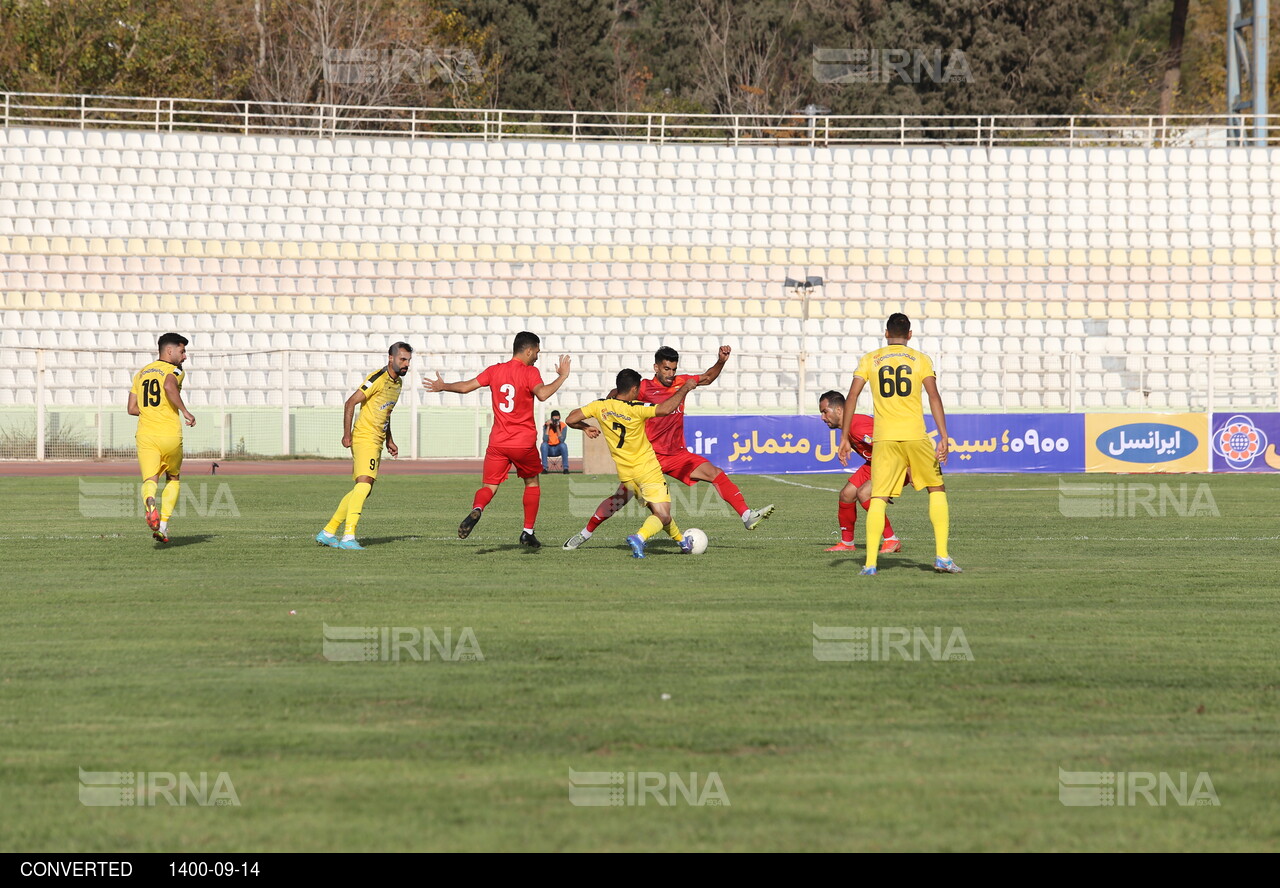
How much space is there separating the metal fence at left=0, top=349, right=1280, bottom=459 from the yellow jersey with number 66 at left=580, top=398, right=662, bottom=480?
1890 centimetres

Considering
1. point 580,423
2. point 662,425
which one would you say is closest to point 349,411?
point 580,423

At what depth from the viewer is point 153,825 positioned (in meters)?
4.42

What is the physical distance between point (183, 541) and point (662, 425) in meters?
4.94

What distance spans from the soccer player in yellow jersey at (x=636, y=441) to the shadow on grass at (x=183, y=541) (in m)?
4.27

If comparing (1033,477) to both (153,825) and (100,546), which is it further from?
(153,825)

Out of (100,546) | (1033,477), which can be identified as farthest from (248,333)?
(100,546)

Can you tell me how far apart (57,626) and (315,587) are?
2.17m

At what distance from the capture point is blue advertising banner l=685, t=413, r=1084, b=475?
27344mm

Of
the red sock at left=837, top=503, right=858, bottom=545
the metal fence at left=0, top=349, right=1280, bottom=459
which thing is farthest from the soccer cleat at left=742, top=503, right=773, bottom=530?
the metal fence at left=0, top=349, right=1280, bottom=459

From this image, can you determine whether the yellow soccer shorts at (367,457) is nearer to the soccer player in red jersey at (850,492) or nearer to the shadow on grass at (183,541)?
the shadow on grass at (183,541)

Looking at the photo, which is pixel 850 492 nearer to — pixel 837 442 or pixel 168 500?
pixel 168 500

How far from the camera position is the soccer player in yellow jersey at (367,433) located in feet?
42.3

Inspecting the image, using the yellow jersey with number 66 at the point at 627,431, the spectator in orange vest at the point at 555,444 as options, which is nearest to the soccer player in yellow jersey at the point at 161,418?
the yellow jersey with number 66 at the point at 627,431

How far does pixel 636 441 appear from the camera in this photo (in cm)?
1240
